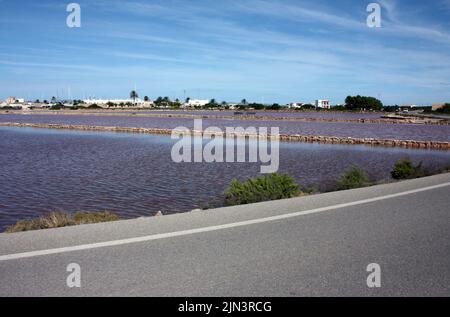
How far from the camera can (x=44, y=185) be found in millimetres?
18953

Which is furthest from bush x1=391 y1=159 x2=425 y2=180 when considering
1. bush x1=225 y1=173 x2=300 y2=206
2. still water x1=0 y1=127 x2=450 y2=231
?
bush x1=225 y1=173 x2=300 y2=206

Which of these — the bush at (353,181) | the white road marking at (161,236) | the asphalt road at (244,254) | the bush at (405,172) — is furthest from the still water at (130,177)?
the asphalt road at (244,254)

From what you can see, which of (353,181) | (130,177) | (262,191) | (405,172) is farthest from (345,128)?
(262,191)

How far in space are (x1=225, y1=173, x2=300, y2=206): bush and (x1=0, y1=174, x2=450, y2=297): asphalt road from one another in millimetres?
2143

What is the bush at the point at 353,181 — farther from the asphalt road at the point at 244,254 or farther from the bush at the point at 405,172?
the asphalt road at the point at 244,254

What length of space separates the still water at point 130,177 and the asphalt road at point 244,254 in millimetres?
5562

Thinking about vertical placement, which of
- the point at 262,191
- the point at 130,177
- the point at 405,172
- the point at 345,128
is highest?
the point at 345,128

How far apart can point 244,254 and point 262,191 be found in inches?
208

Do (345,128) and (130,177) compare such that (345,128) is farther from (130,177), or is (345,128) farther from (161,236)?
(161,236)

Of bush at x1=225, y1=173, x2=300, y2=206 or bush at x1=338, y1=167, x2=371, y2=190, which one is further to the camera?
bush at x1=338, y1=167, x2=371, y2=190

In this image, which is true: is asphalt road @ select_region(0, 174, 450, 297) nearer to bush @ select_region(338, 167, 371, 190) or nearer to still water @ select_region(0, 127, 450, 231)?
bush @ select_region(338, 167, 371, 190)

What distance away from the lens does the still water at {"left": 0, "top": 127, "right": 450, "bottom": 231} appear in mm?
14547

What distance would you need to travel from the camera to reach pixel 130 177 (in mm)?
21391

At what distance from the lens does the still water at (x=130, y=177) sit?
14.5 m
